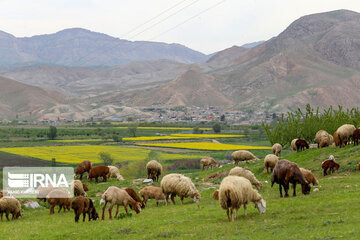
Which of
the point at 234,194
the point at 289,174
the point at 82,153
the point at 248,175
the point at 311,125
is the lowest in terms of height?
the point at 82,153

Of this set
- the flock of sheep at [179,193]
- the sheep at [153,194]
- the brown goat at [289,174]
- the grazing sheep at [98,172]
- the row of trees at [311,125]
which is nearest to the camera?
the flock of sheep at [179,193]

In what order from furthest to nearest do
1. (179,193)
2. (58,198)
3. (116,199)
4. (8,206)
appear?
1. (58,198)
2. (179,193)
3. (8,206)
4. (116,199)

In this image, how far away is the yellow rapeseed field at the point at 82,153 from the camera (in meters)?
71.4

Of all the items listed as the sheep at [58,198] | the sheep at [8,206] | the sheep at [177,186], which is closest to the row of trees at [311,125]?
the sheep at [177,186]

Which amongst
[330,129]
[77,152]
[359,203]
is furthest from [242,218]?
[77,152]

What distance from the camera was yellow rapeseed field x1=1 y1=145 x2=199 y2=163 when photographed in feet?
234

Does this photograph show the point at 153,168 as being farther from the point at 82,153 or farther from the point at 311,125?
the point at 82,153

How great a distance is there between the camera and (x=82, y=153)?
78625mm

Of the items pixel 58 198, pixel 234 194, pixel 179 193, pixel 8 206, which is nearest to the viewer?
pixel 234 194

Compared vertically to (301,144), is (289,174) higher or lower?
lower

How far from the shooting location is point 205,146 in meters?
93.4

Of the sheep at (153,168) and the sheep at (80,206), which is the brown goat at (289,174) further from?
the sheep at (153,168)

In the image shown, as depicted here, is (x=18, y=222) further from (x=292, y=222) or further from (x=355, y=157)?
(x=355, y=157)

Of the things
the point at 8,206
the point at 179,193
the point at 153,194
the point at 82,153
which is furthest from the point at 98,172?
the point at 82,153
